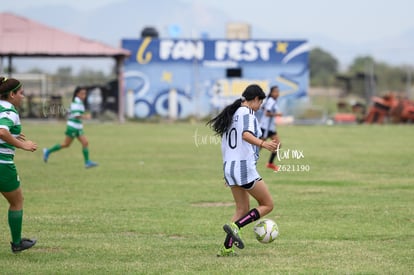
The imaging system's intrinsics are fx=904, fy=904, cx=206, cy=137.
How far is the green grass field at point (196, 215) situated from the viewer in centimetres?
1001

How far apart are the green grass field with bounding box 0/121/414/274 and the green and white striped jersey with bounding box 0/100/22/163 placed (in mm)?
1184

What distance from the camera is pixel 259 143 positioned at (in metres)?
10.1

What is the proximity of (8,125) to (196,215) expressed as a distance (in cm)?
444

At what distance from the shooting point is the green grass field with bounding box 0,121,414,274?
32.8 ft

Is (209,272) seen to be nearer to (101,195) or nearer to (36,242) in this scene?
(36,242)

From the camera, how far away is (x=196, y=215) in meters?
13.9

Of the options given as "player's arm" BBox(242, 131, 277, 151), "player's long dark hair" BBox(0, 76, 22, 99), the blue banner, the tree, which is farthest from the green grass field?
the tree

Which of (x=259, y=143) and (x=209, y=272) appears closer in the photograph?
(x=209, y=272)

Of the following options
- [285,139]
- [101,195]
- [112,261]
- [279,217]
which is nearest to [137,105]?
[285,139]

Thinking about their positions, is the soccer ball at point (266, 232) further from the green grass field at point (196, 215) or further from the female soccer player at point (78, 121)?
the female soccer player at point (78, 121)

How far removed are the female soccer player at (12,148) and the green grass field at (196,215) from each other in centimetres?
30

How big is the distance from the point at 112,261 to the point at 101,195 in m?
6.58

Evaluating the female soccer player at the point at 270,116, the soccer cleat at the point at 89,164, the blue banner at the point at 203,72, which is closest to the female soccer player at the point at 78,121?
the soccer cleat at the point at 89,164

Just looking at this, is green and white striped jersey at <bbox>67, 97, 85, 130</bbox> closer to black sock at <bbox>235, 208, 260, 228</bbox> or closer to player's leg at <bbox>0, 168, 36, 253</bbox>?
player's leg at <bbox>0, 168, 36, 253</bbox>
